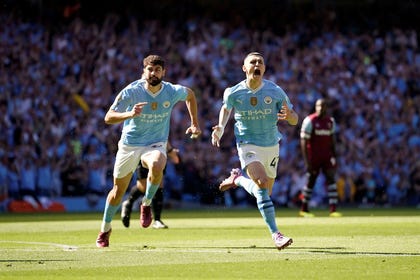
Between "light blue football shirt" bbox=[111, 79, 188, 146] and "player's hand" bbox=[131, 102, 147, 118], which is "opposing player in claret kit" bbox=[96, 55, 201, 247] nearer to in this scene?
"light blue football shirt" bbox=[111, 79, 188, 146]

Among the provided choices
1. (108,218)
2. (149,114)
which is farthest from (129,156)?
(108,218)

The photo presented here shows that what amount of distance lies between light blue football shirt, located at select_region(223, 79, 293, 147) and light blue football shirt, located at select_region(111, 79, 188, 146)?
0.91m

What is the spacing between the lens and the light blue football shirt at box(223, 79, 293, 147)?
14.4m

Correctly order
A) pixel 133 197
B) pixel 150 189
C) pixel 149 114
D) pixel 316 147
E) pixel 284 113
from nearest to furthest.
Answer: pixel 284 113 < pixel 149 114 < pixel 150 189 < pixel 133 197 < pixel 316 147

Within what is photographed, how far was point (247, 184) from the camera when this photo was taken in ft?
48.0

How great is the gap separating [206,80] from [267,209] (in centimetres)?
2024

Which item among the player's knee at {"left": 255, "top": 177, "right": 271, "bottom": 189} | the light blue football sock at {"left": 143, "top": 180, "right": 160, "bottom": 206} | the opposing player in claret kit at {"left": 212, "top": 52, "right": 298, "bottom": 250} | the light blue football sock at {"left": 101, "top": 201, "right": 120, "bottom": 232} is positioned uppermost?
the opposing player in claret kit at {"left": 212, "top": 52, "right": 298, "bottom": 250}

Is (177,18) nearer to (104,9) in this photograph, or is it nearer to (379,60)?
(104,9)

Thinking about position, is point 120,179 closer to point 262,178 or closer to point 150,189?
point 150,189

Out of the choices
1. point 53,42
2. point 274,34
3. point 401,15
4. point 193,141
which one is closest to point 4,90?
point 53,42

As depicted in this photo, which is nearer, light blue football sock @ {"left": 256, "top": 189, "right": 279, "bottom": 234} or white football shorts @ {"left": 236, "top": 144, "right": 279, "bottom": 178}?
light blue football sock @ {"left": 256, "top": 189, "right": 279, "bottom": 234}

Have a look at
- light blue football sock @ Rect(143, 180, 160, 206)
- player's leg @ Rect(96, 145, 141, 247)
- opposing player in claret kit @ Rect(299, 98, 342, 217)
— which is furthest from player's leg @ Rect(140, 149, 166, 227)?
opposing player in claret kit @ Rect(299, 98, 342, 217)

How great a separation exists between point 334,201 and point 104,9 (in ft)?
43.8

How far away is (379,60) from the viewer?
36.5 m
